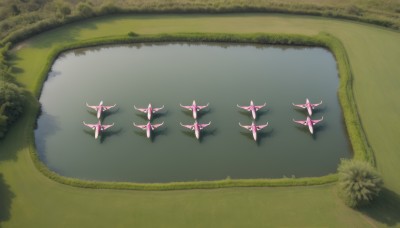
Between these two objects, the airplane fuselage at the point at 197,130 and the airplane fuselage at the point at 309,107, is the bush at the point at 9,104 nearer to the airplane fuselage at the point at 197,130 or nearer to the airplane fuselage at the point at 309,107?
the airplane fuselage at the point at 197,130

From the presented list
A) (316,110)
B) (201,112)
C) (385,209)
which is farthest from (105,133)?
(385,209)

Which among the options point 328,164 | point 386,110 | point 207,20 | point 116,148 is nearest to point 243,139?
point 328,164

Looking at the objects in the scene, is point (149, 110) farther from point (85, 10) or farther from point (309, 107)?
point (85, 10)

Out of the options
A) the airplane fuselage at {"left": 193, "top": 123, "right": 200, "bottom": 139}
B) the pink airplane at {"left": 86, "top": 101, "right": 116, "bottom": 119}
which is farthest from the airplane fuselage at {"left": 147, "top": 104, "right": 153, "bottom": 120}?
the airplane fuselage at {"left": 193, "top": 123, "right": 200, "bottom": 139}

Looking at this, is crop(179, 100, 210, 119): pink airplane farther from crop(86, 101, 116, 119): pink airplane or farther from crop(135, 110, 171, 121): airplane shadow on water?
crop(86, 101, 116, 119): pink airplane

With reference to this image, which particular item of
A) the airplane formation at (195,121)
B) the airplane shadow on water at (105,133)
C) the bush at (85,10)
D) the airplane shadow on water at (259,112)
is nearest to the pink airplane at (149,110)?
the airplane formation at (195,121)
